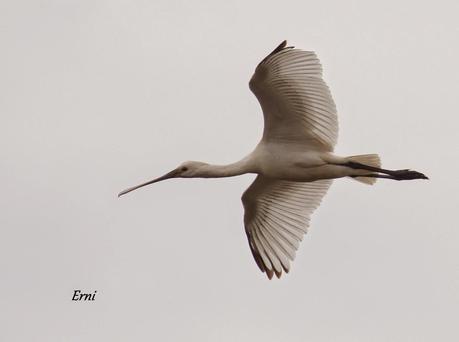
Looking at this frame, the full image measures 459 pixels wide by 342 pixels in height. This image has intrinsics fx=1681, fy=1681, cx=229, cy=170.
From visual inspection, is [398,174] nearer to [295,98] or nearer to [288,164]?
[288,164]

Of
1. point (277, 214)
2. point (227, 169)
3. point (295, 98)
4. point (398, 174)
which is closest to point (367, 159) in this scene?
point (398, 174)

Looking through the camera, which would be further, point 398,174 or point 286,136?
point 398,174

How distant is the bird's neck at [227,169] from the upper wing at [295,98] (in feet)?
1.53

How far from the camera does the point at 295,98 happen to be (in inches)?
869

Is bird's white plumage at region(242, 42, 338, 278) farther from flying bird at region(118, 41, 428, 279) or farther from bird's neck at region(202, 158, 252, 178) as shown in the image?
bird's neck at region(202, 158, 252, 178)

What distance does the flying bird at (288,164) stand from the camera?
2177 cm

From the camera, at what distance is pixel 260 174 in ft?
75.0

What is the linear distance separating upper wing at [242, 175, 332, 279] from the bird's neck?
80cm

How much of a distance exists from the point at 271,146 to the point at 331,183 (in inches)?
65.9

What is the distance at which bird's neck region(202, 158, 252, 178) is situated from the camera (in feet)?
73.9

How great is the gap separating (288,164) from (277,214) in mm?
1300

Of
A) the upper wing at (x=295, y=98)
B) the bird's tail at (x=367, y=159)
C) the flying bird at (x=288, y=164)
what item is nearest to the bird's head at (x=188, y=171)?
the flying bird at (x=288, y=164)

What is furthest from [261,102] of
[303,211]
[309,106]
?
[303,211]

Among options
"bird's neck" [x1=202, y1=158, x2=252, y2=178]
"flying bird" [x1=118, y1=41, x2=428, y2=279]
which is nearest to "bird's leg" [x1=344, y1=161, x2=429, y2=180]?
"flying bird" [x1=118, y1=41, x2=428, y2=279]
